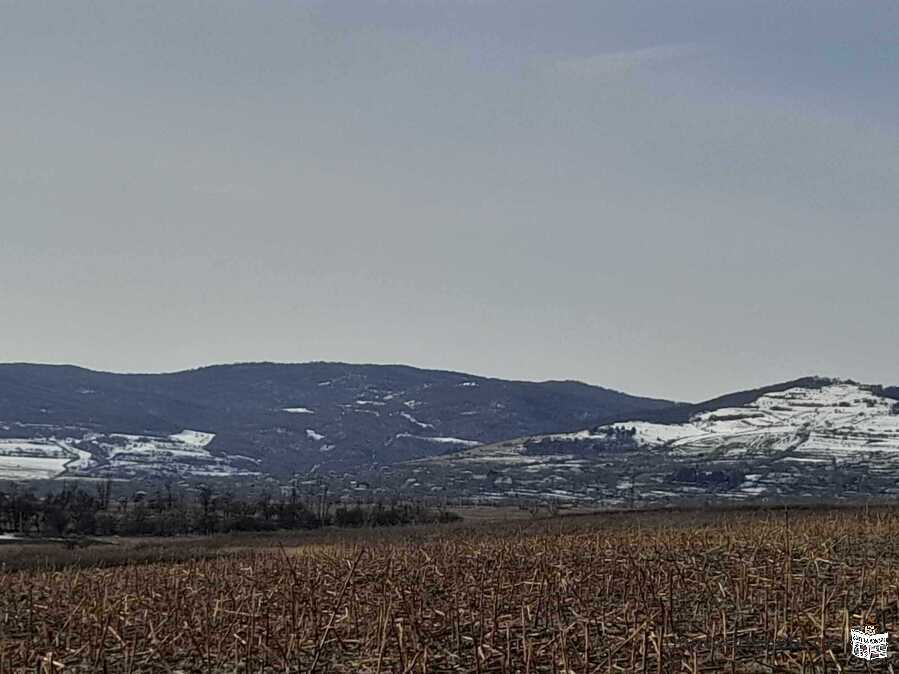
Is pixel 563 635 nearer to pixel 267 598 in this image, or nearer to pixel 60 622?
pixel 267 598

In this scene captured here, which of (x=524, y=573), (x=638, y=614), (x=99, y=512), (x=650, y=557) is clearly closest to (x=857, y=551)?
(x=650, y=557)

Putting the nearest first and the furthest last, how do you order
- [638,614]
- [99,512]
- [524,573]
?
[638,614] < [524,573] < [99,512]

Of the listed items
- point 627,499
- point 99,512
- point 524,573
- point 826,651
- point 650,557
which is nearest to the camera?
point 826,651

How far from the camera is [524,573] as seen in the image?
1997 centimetres

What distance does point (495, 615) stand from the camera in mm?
15180

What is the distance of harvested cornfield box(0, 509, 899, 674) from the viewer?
539 inches

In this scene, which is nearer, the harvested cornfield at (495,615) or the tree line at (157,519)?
the harvested cornfield at (495,615)

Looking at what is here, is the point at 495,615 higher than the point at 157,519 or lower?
higher

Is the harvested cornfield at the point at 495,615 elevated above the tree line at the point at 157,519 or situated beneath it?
elevated above

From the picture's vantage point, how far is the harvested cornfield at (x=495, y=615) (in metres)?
13.7

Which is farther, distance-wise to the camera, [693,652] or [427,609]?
[427,609]

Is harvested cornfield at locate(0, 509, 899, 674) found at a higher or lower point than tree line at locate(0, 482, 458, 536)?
higher

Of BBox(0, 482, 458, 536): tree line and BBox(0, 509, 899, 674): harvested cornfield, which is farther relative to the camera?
BBox(0, 482, 458, 536): tree line

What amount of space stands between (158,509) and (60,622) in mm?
88893
